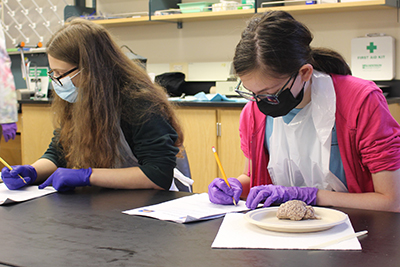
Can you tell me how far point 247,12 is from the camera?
3.04 metres

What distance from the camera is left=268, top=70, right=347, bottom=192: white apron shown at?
125 cm

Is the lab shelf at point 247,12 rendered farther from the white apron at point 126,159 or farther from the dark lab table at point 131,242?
the dark lab table at point 131,242

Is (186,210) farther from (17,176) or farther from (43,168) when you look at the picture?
(43,168)

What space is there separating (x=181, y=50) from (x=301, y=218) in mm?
2918

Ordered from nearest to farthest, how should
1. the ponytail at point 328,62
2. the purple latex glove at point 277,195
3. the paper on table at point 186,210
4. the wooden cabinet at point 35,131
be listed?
the paper on table at point 186,210 → the purple latex glove at point 277,195 → the ponytail at point 328,62 → the wooden cabinet at point 35,131

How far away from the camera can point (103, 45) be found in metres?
1.49

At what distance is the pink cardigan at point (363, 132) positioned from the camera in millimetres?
1134

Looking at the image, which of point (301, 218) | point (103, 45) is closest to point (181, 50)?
point (103, 45)

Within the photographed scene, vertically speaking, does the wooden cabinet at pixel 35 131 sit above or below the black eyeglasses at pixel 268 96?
below

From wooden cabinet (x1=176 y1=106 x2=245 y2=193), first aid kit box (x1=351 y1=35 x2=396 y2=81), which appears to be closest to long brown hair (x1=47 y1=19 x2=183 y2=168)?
wooden cabinet (x1=176 y1=106 x2=245 y2=193)

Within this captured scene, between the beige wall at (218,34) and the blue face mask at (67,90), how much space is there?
5.59ft

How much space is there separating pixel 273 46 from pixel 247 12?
1987mm

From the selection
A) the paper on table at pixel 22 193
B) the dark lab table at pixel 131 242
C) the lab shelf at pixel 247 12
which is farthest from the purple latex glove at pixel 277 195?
the lab shelf at pixel 247 12

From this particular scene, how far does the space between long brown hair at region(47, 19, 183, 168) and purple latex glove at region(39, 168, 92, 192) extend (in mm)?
156
